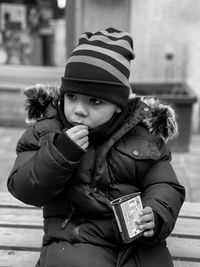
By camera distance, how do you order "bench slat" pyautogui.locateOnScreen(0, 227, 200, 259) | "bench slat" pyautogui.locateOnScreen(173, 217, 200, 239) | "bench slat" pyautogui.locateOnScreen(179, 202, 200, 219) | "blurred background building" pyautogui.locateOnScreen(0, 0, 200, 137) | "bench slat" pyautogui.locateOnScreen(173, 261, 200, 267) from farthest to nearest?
"blurred background building" pyautogui.locateOnScreen(0, 0, 200, 137) < "bench slat" pyautogui.locateOnScreen(179, 202, 200, 219) < "bench slat" pyautogui.locateOnScreen(173, 217, 200, 239) < "bench slat" pyautogui.locateOnScreen(0, 227, 200, 259) < "bench slat" pyautogui.locateOnScreen(173, 261, 200, 267)

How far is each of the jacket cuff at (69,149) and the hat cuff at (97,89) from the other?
19cm

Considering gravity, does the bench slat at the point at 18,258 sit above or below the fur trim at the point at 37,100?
below

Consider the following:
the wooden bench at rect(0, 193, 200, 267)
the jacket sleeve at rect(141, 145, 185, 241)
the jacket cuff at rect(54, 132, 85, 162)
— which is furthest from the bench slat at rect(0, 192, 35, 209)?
the jacket cuff at rect(54, 132, 85, 162)

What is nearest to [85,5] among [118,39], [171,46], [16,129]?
[171,46]

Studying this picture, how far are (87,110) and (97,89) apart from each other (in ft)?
0.29

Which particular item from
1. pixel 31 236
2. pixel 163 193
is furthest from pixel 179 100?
pixel 163 193

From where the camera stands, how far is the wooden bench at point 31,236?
221cm

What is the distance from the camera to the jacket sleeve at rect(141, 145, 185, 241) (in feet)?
6.19

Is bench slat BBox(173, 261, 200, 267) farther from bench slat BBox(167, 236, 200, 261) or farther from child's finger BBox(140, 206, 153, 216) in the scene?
child's finger BBox(140, 206, 153, 216)

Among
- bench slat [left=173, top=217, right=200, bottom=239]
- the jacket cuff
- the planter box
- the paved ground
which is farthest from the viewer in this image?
the planter box

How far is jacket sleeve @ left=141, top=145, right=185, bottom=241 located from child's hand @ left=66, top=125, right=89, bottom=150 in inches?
14.1

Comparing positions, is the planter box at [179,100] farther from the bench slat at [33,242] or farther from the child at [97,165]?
the child at [97,165]

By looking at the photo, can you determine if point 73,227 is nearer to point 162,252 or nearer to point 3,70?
point 162,252

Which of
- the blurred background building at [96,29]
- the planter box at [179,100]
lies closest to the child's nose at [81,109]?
the planter box at [179,100]
